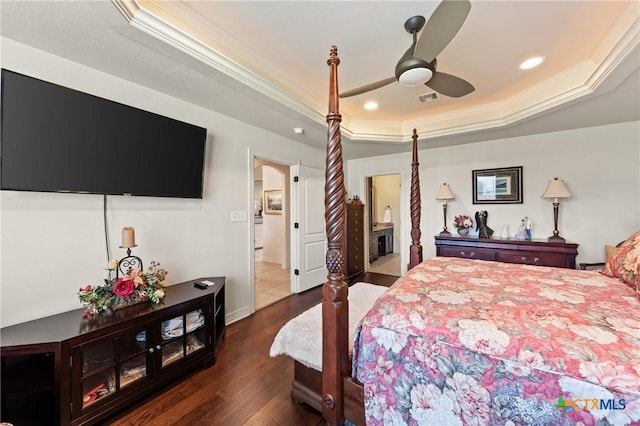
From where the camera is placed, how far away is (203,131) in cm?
248

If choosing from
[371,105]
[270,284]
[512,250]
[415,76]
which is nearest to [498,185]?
[512,250]

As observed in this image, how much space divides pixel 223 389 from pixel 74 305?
126cm

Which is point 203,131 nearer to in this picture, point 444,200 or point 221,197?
point 221,197

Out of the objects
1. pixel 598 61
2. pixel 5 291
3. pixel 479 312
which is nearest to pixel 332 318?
pixel 479 312

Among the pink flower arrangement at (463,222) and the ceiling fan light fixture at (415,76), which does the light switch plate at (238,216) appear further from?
the pink flower arrangement at (463,222)

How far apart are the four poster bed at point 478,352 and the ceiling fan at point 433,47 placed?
610mm

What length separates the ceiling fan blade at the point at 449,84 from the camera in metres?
1.89

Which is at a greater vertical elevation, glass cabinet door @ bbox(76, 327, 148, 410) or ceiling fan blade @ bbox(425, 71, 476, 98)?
ceiling fan blade @ bbox(425, 71, 476, 98)

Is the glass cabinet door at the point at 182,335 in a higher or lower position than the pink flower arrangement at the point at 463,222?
lower

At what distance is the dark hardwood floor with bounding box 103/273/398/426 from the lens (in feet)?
5.22

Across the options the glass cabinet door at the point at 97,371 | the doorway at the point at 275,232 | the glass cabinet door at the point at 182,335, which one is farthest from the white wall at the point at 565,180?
the glass cabinet door at the point at 97,371

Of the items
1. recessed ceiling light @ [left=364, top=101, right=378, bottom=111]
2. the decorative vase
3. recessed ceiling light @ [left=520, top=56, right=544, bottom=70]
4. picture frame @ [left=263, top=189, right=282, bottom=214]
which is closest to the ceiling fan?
recessed ceiling light @ [left=520, top=56, right=544, bottom=70]

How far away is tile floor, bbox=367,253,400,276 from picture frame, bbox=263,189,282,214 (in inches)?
100

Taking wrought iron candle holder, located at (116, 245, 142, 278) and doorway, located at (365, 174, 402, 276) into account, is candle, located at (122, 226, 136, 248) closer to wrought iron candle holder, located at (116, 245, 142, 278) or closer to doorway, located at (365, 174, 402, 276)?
wrought iron candle holder, located at (116, 245, 142, 278)
